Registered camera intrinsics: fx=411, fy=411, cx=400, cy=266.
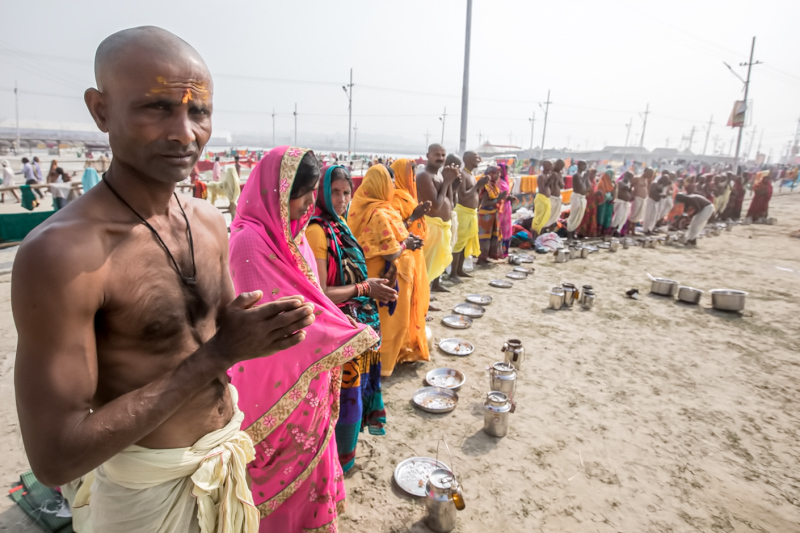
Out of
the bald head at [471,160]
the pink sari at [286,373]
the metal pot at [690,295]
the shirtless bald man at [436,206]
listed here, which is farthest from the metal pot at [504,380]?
the bald head at [471,160]

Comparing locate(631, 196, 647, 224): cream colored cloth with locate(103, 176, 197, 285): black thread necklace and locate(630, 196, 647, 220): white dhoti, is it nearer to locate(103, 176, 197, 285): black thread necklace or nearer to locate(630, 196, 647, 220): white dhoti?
locate(630, 196, 647, 220): white dhoti

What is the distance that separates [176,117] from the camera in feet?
3.68

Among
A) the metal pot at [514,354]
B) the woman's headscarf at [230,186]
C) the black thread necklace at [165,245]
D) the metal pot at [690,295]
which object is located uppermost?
the black thread necklace at [165,245]

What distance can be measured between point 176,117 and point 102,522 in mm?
1207

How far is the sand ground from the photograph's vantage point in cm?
280

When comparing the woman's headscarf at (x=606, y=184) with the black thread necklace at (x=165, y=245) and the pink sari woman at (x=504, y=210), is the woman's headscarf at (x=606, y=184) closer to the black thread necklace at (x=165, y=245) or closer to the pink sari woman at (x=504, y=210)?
the pink sari woman at (x=504, y=210)

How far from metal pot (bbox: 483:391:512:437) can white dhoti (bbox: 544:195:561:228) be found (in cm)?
907

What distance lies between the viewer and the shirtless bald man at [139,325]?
932mm

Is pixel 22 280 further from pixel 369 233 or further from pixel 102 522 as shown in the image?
pixel 369 233

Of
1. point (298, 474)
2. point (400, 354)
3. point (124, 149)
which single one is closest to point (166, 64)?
point (124, 149)

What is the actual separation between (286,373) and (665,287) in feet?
25.2

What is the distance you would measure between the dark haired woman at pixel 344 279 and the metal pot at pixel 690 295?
6.51m

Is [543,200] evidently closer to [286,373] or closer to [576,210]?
[576,210]

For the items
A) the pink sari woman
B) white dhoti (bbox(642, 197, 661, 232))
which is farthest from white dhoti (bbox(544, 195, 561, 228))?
white dhoti (bbox(642, 197, 661, 232))
